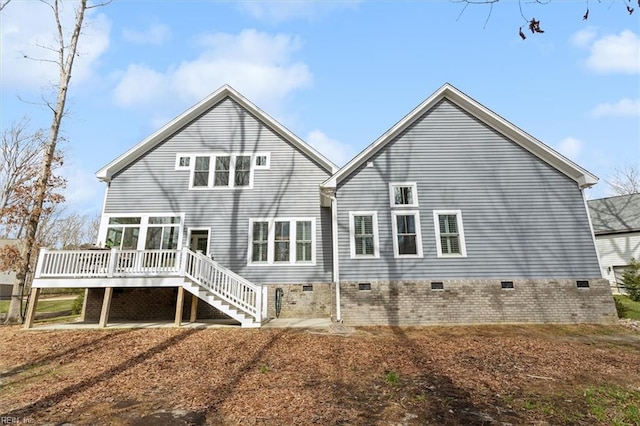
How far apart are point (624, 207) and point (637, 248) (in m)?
4.10

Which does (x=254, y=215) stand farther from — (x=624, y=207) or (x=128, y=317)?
(x=624, y=207)

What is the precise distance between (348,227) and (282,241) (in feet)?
10.5

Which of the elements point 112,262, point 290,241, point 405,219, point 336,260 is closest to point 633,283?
point 405,219

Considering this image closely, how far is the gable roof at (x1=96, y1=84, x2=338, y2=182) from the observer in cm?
1353

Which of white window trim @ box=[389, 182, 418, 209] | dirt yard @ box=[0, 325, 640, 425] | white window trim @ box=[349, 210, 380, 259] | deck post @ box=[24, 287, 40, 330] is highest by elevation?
white window trim @ box=[389, 182, 418, 209]

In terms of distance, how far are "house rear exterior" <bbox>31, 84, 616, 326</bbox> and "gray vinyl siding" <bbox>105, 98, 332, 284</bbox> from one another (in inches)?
2.0

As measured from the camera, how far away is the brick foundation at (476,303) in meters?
10.7

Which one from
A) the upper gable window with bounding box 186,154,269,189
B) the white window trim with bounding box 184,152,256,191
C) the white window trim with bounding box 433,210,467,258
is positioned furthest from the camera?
the upper gable window with bounding box 186,154,269,189

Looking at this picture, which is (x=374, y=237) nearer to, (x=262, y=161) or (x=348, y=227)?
(x=348, y=227)

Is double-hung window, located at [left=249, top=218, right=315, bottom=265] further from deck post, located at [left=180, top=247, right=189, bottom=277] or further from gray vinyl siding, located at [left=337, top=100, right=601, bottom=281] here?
deck post, located at [left=180, top=247, right=189, bottom=277]

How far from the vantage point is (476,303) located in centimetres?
1081

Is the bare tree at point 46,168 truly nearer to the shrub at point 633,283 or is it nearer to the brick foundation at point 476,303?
the brick foundation at point 476,303

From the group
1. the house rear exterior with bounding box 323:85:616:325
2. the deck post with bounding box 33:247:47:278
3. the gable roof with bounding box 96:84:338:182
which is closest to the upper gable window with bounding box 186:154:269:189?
the gable roof with bounding box 96:84:338:182

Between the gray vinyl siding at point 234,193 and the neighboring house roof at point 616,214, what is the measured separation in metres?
22.7
